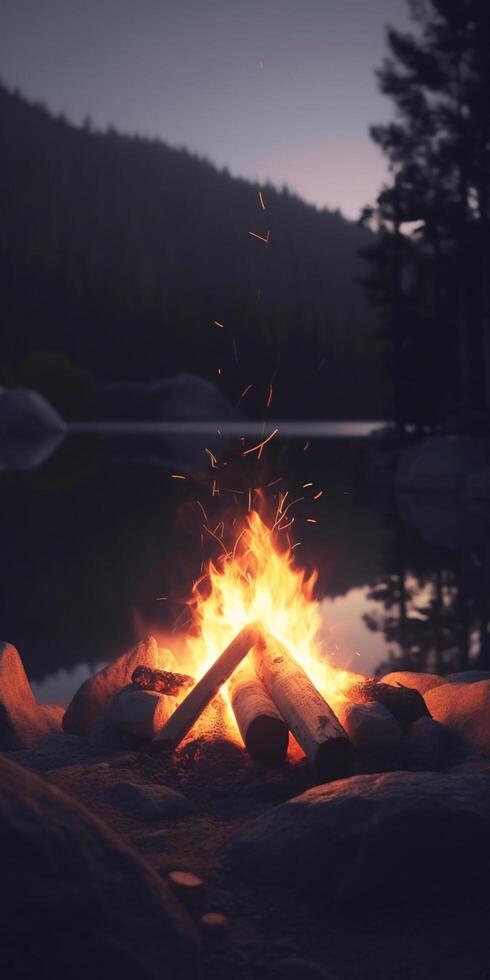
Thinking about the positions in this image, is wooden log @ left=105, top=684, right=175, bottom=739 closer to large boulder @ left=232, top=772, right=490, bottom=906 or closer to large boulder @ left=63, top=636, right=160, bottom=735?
large boulder @ left=63, top=636, right=160, bottom=735

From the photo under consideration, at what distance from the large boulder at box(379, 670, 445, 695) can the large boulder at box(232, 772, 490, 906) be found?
2.24 meters

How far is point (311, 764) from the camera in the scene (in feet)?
14.6

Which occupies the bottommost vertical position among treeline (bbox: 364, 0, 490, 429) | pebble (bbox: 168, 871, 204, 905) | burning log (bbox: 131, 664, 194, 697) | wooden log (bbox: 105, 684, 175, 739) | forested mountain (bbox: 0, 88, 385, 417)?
pebble (bbox: 168, 871, 204, 905)

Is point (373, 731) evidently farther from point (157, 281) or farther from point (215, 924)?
point (157, 281)

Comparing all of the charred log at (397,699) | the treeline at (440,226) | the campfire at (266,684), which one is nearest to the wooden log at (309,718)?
the campfire at (266,684)

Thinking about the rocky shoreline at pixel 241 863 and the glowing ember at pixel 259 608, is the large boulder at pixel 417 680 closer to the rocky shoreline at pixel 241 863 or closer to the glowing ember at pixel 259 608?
the glowing ember at pixel 259 608

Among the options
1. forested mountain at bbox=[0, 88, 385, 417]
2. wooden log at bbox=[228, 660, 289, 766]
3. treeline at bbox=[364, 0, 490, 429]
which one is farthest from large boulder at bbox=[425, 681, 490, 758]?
forested mountain at bbox=[0, 88, 385, 417]

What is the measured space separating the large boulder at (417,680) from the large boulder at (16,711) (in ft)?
7.58

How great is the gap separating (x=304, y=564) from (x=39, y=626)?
5.31 metres

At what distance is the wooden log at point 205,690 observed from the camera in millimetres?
4875

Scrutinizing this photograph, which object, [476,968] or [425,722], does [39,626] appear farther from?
[476,968]

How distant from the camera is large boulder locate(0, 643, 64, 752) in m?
5.25

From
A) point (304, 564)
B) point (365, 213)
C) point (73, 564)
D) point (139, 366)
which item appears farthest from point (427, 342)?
point (139, 366)

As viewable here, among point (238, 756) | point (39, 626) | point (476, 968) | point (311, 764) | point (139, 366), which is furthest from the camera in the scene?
point (139, 366)
